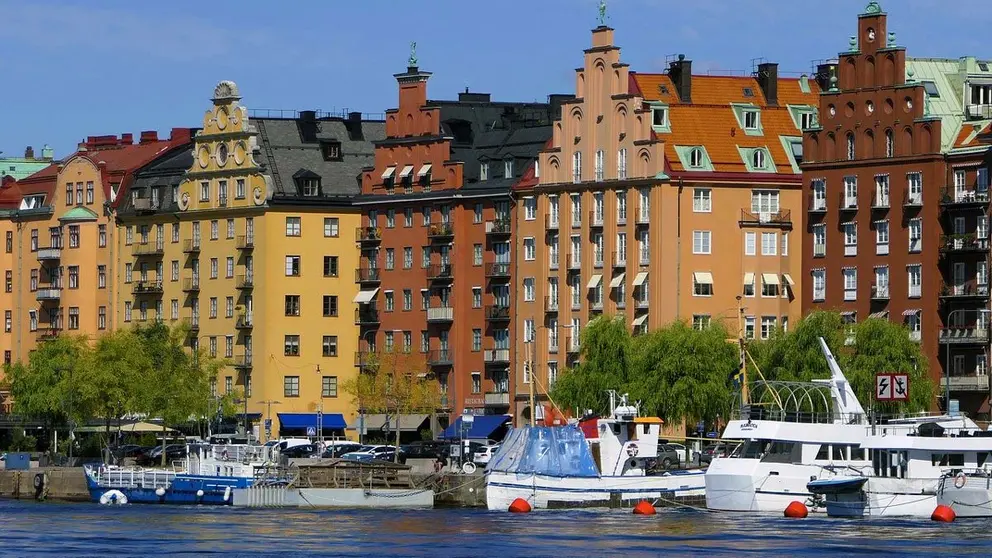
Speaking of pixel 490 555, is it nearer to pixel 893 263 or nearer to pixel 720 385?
pixel 720 385

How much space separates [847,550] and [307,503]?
144 feet

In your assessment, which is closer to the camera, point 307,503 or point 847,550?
point 847,550

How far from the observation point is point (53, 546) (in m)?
133

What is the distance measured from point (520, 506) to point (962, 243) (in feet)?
140

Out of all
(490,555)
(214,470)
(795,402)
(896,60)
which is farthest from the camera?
(896,60)

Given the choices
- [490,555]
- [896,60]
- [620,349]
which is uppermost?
[896,60]

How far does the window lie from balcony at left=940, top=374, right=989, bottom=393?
32.4ft

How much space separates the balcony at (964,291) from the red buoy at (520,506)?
4061 centimetres

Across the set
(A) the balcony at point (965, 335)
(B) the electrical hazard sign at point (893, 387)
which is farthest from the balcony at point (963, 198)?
(B) the electrical hazard sign at point (893, 387)

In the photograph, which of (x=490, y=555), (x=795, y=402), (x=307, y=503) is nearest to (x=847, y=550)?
(x=490, y=555)

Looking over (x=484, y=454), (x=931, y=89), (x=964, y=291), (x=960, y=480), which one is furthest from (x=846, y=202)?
(x=960, y=480)

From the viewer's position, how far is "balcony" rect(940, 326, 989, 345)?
609ft

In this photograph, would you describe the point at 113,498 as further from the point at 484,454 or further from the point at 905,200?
the point at 905,200

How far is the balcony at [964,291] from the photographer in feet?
611
